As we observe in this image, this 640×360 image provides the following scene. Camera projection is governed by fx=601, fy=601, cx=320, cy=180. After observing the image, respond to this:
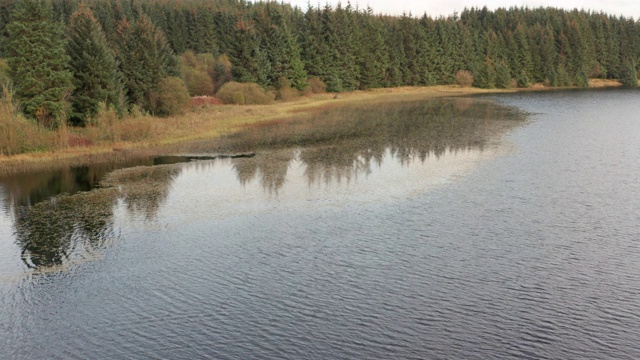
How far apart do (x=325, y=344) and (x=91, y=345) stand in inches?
285

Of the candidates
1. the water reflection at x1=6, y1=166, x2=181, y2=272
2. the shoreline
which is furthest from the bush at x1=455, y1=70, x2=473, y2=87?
the water reflection at x1=6, y1=166, x2=181, y2=272

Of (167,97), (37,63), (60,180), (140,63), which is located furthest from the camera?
(167,97)

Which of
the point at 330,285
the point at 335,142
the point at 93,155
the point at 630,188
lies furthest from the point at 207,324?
the point at 335,142

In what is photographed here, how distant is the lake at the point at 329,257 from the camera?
60.6 ft

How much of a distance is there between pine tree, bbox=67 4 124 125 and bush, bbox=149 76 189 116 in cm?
1107

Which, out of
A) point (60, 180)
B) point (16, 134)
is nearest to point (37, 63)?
point (16, 134)

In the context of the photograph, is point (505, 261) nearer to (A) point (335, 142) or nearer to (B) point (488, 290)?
(B) point (488, 290)

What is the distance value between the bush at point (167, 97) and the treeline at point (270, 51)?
0.48 feet

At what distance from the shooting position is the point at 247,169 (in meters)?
45.7

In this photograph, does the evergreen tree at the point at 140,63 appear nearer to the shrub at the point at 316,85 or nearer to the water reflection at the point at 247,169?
the water reflection at the point at 247,169

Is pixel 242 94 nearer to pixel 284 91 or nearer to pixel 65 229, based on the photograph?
pixel 284 91

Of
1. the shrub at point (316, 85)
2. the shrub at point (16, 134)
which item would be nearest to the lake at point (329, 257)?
the shrub at point (16, 134)

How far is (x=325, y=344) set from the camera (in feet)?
59.2

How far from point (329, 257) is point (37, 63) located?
4362 cm
